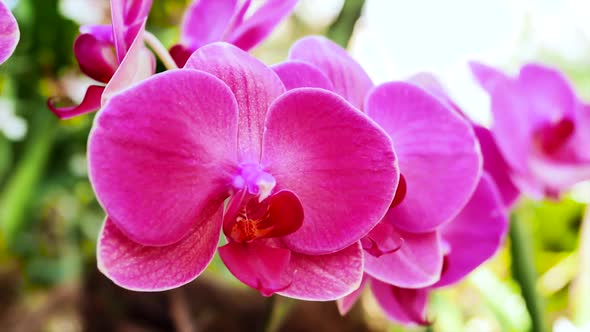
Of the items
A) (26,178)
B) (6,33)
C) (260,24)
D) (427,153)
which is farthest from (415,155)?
(26,178)

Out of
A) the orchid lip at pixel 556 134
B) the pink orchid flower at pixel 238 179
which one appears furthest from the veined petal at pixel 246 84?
the orchid lip at pixel 556 134

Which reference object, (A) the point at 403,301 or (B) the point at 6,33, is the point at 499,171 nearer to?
(A) the point at 403,301

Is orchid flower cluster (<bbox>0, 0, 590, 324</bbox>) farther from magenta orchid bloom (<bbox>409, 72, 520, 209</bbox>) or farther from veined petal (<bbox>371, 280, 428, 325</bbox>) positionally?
magenta orchid bloom (<bbox>409, 72, 520, 209</bbox>)

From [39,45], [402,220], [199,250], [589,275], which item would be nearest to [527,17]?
[589,275]

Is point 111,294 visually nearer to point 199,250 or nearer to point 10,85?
point 10,85

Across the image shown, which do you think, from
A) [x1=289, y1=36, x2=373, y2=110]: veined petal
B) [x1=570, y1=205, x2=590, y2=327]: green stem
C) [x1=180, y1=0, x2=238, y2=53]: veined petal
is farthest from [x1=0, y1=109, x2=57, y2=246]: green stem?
[x1=570, y1=205, x2=590, y2=327]: green stem

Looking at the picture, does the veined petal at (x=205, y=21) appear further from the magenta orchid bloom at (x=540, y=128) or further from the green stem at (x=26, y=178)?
the green stem at (x=26, y=178)

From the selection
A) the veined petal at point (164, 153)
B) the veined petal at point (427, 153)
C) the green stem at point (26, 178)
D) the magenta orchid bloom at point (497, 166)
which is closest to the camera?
the veined petal at point (164, 153)
